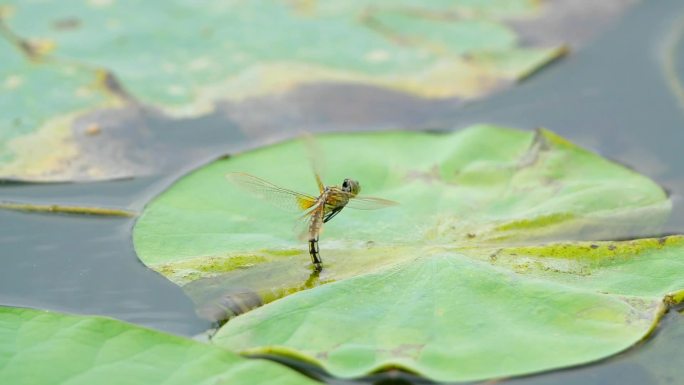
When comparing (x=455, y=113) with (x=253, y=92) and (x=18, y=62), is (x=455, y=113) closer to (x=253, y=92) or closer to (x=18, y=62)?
(x=253, y=92)

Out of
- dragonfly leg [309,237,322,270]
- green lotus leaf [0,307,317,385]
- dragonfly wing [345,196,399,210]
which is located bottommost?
green lotus leaf [0,307,317,385]

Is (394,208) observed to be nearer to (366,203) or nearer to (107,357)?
(366,203)

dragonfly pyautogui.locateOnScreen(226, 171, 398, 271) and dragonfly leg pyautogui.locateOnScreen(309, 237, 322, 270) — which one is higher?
dragonfly pyautogui.locateOnScreen(226, 171, 398, 271)

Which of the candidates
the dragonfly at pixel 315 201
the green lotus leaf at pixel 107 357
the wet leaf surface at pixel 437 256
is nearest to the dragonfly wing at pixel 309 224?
the dragonfly at pixel 315 201

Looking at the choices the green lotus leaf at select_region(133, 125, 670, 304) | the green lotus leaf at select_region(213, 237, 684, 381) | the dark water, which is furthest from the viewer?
the green lotus leaf at select_region(133, 125, 670, 304)

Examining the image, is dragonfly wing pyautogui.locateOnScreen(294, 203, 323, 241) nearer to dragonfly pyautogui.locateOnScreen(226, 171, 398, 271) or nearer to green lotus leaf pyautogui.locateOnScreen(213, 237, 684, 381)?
dragonfly pyautogui.locateOnScreen(226, 171, 398, 271)

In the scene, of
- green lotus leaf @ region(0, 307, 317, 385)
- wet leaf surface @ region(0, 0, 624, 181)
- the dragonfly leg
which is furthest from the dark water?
the dragonfly leg

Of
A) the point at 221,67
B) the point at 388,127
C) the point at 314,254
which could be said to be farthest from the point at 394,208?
the point at 221,67
